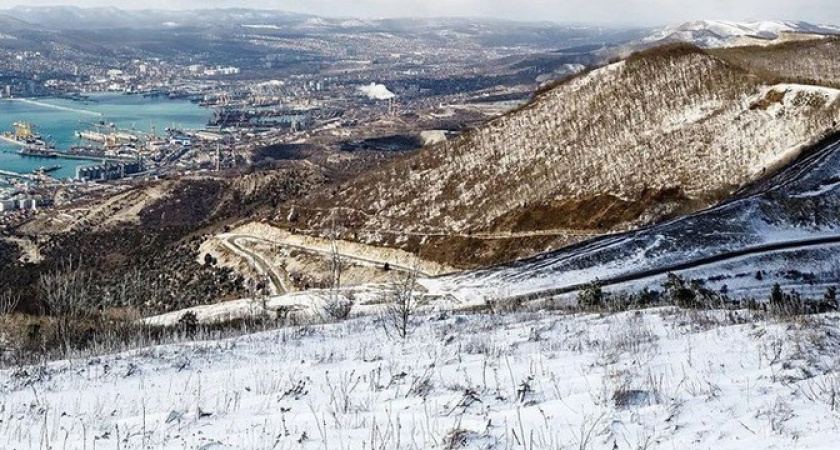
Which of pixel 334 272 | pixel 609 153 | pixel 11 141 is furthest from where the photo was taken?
pixel 11 141

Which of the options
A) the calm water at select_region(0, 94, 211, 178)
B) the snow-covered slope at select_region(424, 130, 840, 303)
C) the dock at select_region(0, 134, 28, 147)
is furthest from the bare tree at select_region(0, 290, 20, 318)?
the dock at select_region(0, 134, 28, 147)

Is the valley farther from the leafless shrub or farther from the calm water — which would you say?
the calm water

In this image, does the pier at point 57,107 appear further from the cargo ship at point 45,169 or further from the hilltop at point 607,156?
the hilltop at point 607,156

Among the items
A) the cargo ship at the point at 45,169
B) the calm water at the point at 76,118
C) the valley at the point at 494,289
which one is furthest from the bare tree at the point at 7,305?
the calm water at the point at 76,118

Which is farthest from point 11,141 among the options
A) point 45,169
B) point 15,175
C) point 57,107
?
point 57,107

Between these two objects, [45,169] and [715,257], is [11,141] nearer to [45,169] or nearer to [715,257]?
[45,169]

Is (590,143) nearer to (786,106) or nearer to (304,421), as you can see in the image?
(786,106)

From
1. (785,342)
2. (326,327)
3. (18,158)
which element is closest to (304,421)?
(785,342)
